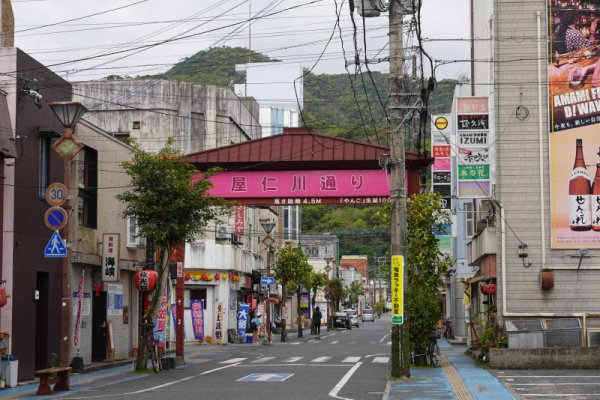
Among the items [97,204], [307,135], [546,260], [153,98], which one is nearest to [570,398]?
[546,260]

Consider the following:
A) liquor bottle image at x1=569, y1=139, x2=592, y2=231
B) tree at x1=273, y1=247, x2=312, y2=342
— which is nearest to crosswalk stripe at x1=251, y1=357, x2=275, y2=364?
liquor bottle image at x1=569, y1=139, x2=592, y2=231

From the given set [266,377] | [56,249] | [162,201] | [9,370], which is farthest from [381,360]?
[56,249]

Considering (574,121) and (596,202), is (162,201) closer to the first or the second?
(574,121)

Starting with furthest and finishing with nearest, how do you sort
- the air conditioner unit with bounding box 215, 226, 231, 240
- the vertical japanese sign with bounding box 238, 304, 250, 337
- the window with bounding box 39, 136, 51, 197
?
1. the vertical japanese sign with bounding box 238, 304, 250, 337
2. the air conditioner unit with bounding box 215, 226, 231, 240
3. the window with bounding box 39, 136, 51, 197

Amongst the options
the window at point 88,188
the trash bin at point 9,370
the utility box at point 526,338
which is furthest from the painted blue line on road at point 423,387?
the window at point 88,188

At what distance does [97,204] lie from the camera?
32.4 meters

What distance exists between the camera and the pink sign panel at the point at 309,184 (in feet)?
107

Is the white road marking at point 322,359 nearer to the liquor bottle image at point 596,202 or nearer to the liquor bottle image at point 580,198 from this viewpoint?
the liquor bottle image at point 580,198

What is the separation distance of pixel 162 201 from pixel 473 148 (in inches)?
395

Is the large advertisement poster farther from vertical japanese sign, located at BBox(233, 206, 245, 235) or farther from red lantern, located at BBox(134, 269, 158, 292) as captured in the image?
vertical japanese sign, located at BBox(233, 206, 245, 235)

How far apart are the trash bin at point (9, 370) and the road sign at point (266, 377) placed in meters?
5.67

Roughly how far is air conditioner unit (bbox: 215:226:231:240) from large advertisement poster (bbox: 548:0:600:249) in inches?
1121

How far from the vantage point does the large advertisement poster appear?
1115 inches

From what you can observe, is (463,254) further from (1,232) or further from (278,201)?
(1,232)
